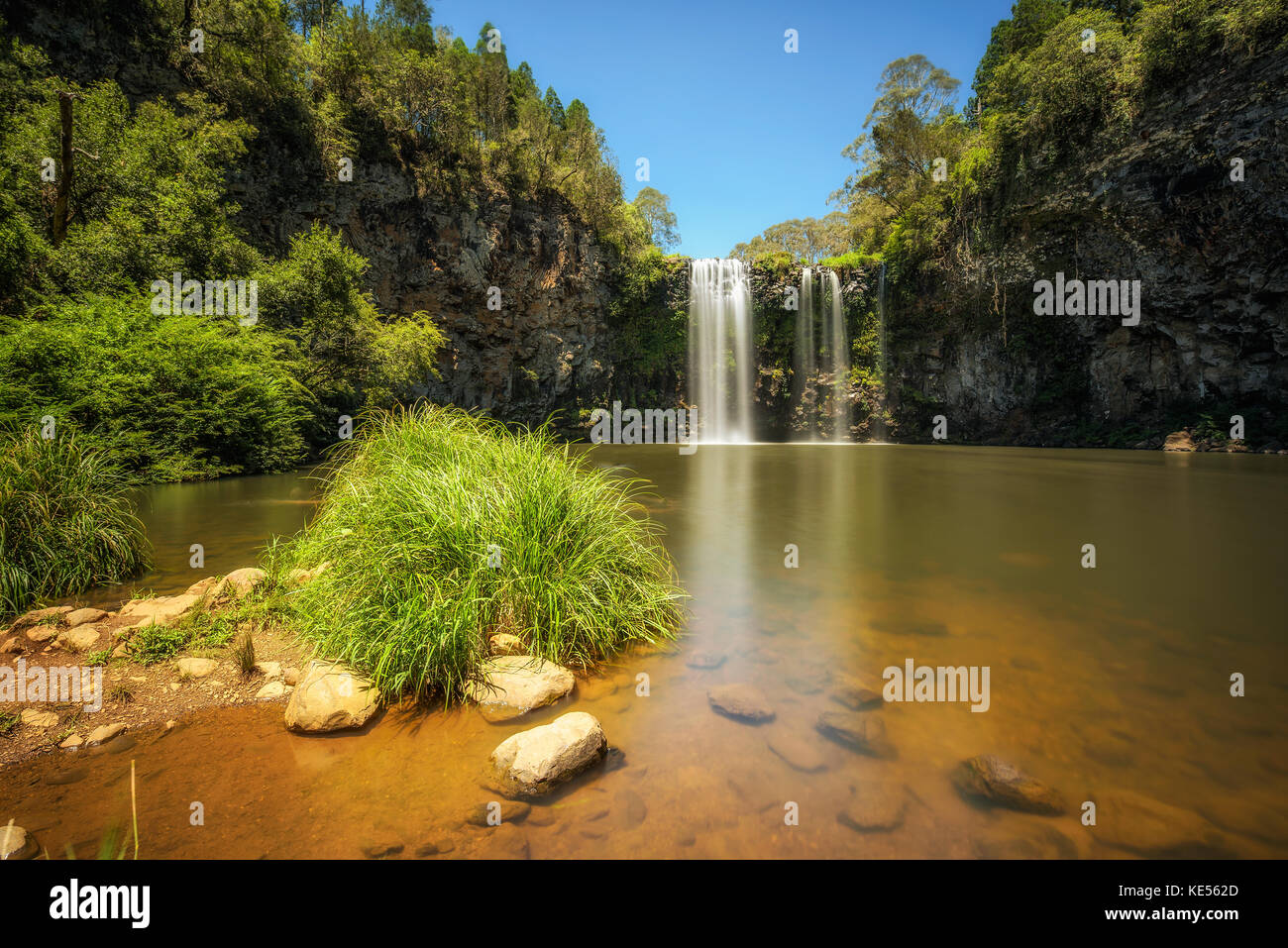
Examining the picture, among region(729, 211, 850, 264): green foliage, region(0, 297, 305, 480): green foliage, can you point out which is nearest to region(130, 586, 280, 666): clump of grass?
region(0, 297, 305, 480): green foliage

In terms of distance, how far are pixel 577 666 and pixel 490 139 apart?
3348 cm

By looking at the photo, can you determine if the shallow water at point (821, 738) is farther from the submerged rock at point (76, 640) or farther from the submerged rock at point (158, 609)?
the submerged rock at point (76, 640)

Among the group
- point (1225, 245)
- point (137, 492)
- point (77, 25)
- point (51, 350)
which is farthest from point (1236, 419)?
point (77, 25)

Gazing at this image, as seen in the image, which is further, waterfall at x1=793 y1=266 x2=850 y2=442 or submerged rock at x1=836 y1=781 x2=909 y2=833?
waterfall at x1=793 y1=266 x2=850 y2=442

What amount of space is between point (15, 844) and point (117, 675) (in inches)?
68.7

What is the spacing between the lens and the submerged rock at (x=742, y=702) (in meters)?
2.96

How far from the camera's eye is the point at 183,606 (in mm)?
3951

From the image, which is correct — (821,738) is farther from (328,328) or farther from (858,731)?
(328,328)

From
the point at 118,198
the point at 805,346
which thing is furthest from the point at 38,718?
the point at 805,346

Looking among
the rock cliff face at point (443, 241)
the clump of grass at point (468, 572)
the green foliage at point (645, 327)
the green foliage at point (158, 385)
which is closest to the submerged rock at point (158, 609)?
the clump of grass at point (468, 572)

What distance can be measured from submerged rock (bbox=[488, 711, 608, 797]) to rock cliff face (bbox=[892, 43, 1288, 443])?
27.9 metres

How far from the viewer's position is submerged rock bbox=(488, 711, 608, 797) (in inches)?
90.0

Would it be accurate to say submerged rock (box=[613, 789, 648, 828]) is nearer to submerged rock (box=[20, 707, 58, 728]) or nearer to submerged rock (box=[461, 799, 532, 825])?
submerged rock (box=[461, 799, 532, 825])

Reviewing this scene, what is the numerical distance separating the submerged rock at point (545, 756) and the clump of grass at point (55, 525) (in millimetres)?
4513
